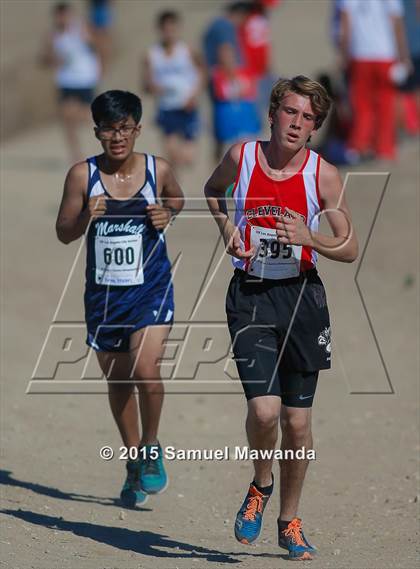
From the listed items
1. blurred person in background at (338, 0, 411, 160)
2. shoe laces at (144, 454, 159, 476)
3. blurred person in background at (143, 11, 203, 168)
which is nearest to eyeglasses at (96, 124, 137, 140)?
shoe laces at (144, 454, 159, 476)

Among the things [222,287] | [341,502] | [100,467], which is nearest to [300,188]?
[341,502]

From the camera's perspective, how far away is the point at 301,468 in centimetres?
607

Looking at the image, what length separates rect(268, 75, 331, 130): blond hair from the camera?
19.0 feet

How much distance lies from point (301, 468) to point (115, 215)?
5.72ft

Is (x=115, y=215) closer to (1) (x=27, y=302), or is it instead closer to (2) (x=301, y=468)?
(2) (x=301, y=468)

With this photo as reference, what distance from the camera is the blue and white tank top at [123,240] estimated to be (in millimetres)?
6688

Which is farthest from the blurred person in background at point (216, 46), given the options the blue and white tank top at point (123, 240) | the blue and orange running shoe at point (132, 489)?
the blue and orange running shoe at point (132, 489)

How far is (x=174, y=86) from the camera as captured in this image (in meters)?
15.4

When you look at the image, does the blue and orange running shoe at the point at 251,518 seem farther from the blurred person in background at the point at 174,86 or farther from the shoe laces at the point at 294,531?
the blurred person in background at the point at 174,86

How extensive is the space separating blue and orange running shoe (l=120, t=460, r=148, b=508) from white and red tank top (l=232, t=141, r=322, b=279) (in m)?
1.73

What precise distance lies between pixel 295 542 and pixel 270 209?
1703mm

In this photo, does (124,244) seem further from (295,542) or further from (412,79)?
(412,79)

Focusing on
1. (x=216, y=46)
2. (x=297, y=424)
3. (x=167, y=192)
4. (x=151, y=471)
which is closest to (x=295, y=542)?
(x=297, y=424)

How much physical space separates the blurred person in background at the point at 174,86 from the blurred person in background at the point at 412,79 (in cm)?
287
